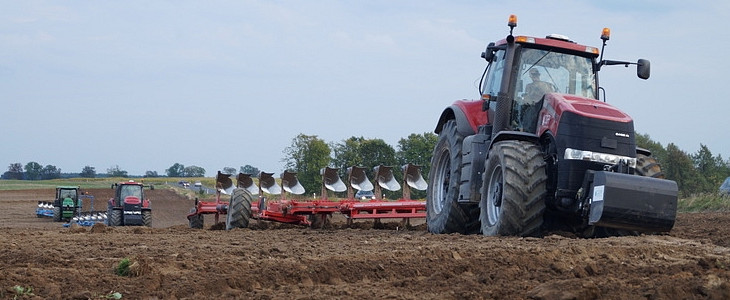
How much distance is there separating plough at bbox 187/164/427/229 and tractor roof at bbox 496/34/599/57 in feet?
18.0

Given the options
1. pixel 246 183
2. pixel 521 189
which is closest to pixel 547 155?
pixel 521 189

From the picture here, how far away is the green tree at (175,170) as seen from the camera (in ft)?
449

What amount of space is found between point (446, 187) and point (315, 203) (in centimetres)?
439

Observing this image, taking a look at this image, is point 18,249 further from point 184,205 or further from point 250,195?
point 184,205

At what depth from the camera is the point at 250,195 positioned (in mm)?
18484

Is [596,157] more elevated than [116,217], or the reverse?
[596,157]

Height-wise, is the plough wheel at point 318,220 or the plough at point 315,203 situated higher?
the plough at point 315,203

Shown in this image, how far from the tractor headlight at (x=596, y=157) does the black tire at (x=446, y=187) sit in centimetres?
237

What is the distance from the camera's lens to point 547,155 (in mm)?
10750

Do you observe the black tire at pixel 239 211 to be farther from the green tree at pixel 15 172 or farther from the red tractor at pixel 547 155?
the green tree at pixel 15 172

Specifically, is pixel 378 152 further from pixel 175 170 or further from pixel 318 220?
pixel 175 170

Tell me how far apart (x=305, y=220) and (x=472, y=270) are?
34.9 ft

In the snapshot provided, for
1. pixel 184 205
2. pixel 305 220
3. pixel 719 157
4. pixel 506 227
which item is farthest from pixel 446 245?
pixel 719 157

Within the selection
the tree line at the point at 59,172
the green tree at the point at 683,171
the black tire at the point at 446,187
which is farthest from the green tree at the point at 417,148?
the tree line at the point at 59,172
